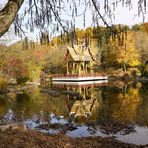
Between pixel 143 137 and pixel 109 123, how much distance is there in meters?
2.82

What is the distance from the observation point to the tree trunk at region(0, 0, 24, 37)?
3.20 metres

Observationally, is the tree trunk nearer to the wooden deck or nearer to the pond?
the pond

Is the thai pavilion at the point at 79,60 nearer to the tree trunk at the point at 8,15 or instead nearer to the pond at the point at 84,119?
the pond at the point at 84,119

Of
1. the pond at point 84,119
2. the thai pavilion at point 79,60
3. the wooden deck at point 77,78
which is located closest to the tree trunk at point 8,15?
the pond at point 84,119

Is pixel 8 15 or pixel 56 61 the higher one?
pixel 8 15

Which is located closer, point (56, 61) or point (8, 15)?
point (8, 15)

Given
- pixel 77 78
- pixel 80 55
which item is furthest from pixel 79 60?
pixel 77 78

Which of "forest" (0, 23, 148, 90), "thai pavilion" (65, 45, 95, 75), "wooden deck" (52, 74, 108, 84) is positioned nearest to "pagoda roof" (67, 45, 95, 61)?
"thai pavilion" (65, 45, 95, 75)

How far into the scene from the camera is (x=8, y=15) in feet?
10.6

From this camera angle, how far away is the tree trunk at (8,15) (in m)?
3.20

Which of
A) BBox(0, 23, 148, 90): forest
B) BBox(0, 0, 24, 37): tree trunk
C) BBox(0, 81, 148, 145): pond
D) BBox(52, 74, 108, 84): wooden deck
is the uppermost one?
BBox(0, 0, 24, 37): tree trunk

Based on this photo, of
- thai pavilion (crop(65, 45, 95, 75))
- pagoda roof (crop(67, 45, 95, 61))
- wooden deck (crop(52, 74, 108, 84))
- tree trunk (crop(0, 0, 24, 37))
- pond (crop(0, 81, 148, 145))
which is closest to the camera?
tree trunk (crop(0, 0, 24, 37))

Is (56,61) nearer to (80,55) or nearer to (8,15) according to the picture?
(80,55)

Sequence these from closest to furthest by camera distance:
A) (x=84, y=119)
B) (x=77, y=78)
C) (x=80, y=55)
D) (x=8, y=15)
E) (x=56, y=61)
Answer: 1. (x=8, y=15)
2. (x=84, y=119)
3. (x=77, y=78)
4. (x=80, y=55)
5. (x=56, y=61)
